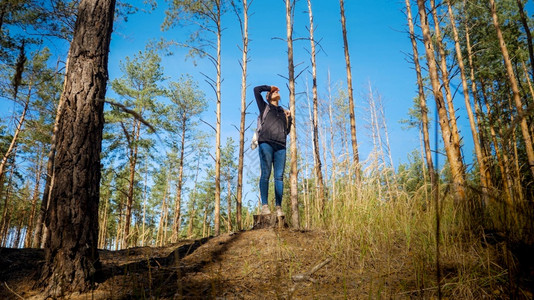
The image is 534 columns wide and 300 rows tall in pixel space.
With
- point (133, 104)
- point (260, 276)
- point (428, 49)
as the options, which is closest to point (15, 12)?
point (133, 104)

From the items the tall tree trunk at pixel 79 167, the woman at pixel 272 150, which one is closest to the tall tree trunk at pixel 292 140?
the woman at pixel 272 150

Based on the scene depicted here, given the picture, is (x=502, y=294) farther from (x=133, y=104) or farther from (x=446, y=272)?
(x=133, y=104)

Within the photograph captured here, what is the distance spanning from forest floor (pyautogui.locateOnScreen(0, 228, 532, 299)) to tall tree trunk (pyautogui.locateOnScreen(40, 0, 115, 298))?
0.23 m

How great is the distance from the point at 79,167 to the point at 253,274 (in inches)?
76.7

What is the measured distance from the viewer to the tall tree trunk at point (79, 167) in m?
2.39

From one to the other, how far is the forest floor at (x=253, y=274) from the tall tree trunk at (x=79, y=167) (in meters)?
0.23

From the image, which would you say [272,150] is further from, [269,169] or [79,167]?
[79,167]

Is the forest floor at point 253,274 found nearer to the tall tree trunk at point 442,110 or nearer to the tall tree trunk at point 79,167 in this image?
the tall tree trunk at point 79,167

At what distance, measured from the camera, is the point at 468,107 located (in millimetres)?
11727

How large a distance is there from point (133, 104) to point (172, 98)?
3.83m

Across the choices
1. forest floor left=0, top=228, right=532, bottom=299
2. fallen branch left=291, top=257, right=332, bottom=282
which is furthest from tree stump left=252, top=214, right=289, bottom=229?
fallen branch left=291, top=257, right=332, bottom=282

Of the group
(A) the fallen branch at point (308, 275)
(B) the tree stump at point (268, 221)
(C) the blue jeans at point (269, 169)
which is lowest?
(A) the fallen branch at point (308, 275)

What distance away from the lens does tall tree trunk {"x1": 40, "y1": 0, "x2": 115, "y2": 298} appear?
2.39m

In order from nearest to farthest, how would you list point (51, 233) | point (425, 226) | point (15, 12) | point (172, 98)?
point (51, 233) → point (425, 226) → point (15, 12) → point (172, 98)
